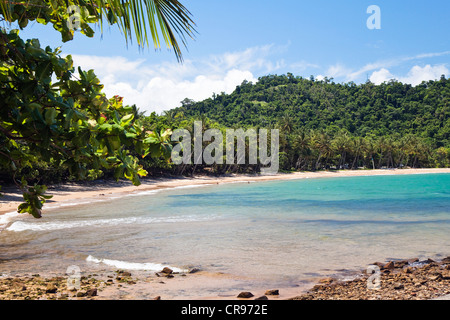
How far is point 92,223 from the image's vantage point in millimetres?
15398

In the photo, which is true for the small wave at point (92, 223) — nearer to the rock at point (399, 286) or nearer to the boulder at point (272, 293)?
the boulder at point (272, 293)

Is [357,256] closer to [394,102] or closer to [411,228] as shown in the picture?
[411,228]

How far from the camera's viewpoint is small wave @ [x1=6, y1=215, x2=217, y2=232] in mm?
14023

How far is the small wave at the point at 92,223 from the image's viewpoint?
14.0m

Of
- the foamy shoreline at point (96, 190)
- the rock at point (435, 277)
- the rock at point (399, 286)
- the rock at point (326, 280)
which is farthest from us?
the foamy shoreline at point (96, 190)

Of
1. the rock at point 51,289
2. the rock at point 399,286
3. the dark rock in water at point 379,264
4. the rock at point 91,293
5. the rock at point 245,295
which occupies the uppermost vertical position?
the rock at point 51,289

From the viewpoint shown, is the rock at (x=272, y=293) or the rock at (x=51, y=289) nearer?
the rock at (x=51, y=289)

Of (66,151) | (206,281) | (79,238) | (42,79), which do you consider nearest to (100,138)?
(66,151)

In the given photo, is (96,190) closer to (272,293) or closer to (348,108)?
(272,293)

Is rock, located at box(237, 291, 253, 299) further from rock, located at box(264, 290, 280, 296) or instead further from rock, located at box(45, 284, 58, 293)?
rock, located at box(45, 284, 58, 293)

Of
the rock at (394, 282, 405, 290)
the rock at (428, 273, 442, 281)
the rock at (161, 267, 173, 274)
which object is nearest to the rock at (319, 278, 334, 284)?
the rock at (394, 282, 405, 290)

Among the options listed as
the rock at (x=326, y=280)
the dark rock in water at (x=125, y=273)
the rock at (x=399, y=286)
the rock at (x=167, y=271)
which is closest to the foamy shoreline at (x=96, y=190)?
the dark rock in water at (x=125, y=273)

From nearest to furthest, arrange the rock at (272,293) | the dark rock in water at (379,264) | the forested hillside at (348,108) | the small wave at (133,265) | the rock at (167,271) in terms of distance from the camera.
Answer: the rock at (272,293) < the rock at (167,271) < the small wave at (133,265) < the dark rock in water at (379,264) < the forested hillside at (348,108)

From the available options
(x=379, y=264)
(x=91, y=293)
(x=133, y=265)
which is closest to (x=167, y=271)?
(x=133, y=265)
